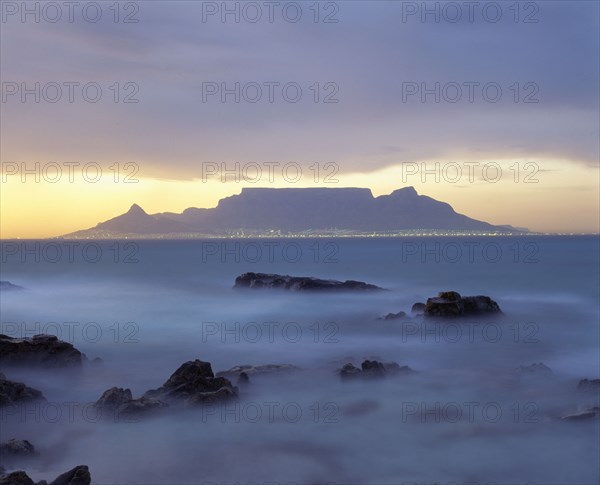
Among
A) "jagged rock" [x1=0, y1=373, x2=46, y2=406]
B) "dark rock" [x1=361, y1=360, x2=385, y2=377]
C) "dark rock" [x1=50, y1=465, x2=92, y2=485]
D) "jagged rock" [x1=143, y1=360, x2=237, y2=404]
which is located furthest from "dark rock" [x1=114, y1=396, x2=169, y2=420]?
"dark rock" [x1=361, y1=360, x2=385, y2=377]

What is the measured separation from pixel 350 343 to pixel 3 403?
15.2 metres

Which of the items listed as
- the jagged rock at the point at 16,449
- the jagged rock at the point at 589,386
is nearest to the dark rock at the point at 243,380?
the jagged rock at the point at 16,449

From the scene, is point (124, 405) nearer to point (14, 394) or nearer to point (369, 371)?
point (14, 394)

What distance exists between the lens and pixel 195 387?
51.3ft

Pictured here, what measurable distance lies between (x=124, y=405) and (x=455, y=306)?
1755 centimetres

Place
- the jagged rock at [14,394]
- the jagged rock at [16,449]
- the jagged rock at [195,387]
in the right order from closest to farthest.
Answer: the jagged rock at [16,449] < the jagged rock at [14,394] < the jagged rock at [195,387]

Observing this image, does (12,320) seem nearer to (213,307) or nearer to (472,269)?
(213,307)

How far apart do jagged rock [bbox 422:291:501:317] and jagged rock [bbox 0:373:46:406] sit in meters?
18.1

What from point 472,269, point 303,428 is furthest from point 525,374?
point 472,269

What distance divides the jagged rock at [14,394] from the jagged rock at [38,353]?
9.82ft

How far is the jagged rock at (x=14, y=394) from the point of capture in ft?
48.7

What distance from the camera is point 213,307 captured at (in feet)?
137

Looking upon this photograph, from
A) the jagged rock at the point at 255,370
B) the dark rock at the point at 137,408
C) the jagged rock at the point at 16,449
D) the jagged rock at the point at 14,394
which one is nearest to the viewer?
the jagged rock at the point at 16,449

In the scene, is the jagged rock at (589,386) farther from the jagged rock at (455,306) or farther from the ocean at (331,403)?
the jagged rock at (455,306)
